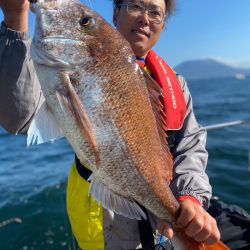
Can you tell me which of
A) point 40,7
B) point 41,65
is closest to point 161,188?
point 41,65

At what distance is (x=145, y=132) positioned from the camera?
1.95m

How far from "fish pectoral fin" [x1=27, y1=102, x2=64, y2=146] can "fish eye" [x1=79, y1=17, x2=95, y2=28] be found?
524 millimetres

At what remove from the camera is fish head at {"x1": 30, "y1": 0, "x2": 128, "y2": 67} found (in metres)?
1.78

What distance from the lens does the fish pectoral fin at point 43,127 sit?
1.84 metres

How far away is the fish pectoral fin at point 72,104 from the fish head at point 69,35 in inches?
4.4

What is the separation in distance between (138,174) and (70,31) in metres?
0.94

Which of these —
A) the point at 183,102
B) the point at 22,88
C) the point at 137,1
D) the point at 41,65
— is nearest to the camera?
the point at 41,65

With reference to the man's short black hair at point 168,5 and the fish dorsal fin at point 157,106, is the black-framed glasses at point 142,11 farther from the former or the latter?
the fish dorsal fin at point 157,106

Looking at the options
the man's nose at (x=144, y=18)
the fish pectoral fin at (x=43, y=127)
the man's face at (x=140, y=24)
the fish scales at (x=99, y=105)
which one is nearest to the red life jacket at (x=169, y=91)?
the man's face at (x=140, y=24)

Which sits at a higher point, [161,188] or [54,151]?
[161,188]

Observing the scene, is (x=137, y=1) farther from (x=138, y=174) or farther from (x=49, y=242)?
(x=49, y=242)

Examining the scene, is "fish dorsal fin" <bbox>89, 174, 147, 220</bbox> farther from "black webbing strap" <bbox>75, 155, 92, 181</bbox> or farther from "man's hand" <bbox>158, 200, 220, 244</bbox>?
"black webbing strap" <bbox>75, 155, 92, 181</bbox>

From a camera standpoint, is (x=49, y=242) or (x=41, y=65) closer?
(x=41, y=65)

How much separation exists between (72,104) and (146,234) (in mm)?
1265
